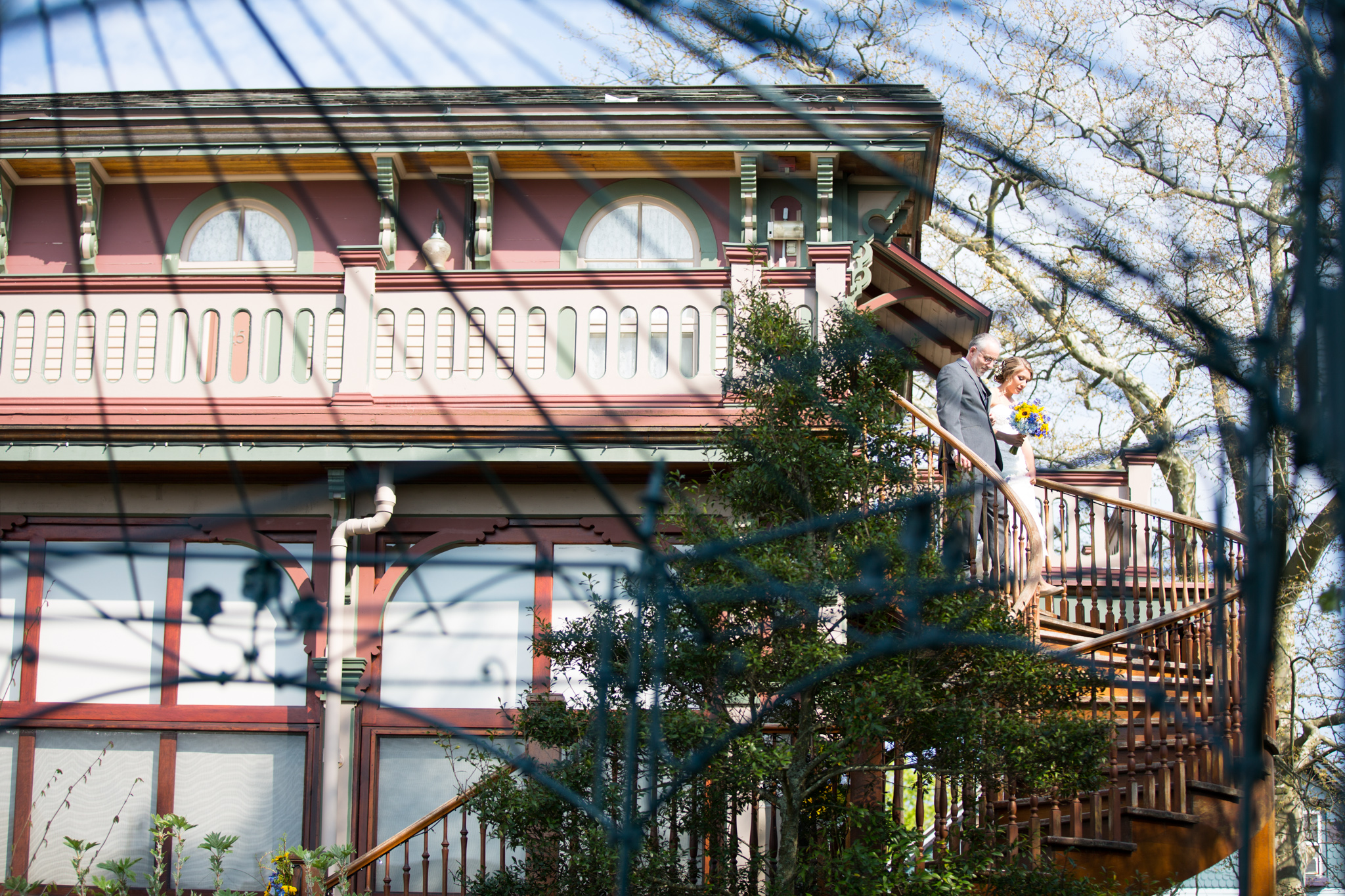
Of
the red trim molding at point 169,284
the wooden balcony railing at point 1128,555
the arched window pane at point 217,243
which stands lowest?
the wooden balcony railing at point 1128,555

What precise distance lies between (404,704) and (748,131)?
484cm

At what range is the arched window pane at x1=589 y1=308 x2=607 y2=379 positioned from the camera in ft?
30.1

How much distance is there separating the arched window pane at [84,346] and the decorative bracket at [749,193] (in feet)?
15.4

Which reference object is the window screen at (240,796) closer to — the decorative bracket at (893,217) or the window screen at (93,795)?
the window screen at (93,795)

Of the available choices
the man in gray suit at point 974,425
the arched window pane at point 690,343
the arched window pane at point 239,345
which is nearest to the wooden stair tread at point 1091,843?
the man in gray suit at point 974,425

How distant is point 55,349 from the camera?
9.44m

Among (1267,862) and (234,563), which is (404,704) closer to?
(234,563)

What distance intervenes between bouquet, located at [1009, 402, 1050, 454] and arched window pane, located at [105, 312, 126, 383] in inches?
216

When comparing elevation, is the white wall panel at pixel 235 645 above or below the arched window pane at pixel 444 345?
below

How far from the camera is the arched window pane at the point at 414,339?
9250mm

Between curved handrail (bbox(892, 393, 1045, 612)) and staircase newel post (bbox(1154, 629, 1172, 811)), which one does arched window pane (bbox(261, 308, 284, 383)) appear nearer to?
curved handrail (bbox(892, 393, 1045, 612))

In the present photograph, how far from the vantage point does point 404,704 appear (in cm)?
905

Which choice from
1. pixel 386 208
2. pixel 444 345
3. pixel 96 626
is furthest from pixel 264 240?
pixel 96 626

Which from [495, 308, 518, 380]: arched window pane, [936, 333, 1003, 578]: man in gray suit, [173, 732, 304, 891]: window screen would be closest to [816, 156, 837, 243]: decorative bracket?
[936, 333, 1003, 578]: man in gray suit
